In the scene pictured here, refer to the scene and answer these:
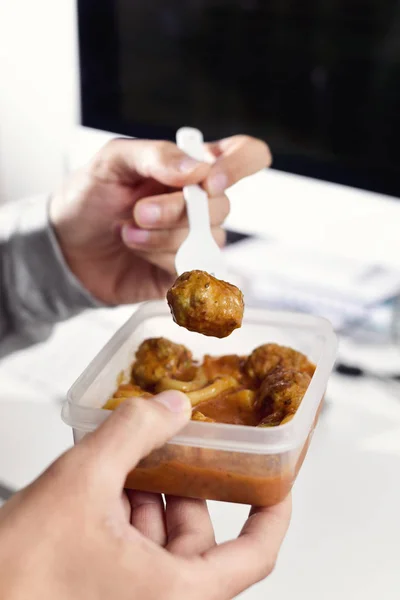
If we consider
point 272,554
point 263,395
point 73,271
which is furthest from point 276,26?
point 272,554

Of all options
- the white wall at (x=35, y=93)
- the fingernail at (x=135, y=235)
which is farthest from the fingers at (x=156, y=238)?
the white wall at (x=35, y=93)

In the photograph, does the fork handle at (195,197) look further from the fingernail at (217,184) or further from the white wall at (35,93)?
the white wall at (35,93)

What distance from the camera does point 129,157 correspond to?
86 cm

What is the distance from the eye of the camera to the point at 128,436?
0.43m

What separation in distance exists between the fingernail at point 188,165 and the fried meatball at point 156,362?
23 centimetres

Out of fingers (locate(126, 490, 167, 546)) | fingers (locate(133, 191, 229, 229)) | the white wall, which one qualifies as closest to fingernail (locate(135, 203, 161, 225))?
fingers (locate(133, 191, 229, 229))

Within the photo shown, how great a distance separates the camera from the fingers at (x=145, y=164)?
0.79 metres

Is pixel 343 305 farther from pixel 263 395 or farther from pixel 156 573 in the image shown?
pixel 156 573

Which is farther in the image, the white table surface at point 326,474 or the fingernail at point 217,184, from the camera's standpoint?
the fingernail at point 217,184

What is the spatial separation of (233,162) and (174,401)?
1.45 feet

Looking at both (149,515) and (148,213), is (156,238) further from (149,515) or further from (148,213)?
(149,515)

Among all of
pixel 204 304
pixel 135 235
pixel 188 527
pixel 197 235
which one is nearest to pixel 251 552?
pixel 188 527

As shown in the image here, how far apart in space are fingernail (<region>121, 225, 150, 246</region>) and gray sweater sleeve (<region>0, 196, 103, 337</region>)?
19 centimetres

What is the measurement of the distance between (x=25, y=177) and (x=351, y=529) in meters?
1.38
